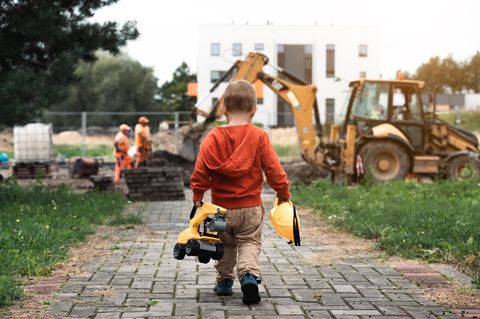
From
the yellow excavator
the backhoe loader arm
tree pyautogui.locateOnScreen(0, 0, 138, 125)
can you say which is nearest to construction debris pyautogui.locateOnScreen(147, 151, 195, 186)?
the backhoe loader arm

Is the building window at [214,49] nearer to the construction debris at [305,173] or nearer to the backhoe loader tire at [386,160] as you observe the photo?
the construction debris at [305,173]

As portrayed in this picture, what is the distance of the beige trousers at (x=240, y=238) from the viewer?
5.91 metres

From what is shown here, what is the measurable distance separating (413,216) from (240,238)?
499 centimetres

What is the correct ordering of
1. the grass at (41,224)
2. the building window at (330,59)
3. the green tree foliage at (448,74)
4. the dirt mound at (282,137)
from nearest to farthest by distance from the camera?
the grass at (41,224), the dirt mound at (282,137), the building window at (330,59), the green tree foliage at (448,74)

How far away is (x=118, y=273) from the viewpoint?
7016 mm

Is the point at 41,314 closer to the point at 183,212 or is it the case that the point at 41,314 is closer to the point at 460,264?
the point at 460,264

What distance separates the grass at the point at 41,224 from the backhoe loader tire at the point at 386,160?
6.83 m

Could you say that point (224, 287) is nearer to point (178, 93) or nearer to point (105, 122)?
point (105, 122)

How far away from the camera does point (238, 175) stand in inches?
231

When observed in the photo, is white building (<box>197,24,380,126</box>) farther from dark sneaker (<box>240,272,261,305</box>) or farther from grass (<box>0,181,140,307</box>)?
dark sneaker (<box>240,272,261,305</box>)

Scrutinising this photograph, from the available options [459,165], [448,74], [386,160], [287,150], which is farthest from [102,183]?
[448,74]

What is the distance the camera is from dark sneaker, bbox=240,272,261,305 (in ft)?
18.5

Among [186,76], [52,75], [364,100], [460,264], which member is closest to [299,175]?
[364,100]

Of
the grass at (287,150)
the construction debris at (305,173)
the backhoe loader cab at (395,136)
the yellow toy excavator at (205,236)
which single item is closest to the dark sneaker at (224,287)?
the yellow toy excavator at (205,236)
